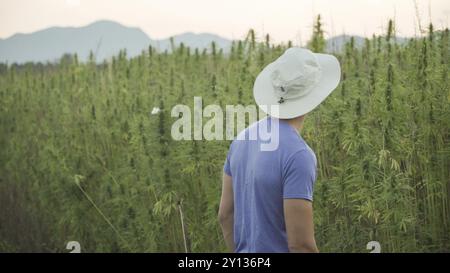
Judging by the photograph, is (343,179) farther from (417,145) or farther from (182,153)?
(182,153)

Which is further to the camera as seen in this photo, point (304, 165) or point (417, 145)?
point (417, 145)

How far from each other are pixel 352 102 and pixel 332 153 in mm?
321

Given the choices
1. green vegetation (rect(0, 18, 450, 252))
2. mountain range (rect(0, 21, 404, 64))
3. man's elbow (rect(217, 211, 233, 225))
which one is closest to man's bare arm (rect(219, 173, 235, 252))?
man's elbow (rect(217, 211, 233, 225))

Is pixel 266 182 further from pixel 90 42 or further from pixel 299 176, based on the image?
pixel 90 42

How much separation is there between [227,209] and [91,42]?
3649 mm

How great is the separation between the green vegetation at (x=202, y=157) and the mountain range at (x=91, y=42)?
18 centimetres

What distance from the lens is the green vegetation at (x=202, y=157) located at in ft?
10.8

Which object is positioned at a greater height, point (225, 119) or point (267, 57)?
point (267, 57)

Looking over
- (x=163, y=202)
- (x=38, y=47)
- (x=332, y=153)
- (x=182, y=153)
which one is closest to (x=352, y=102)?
(x=332, y=153)

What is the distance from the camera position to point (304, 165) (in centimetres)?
177

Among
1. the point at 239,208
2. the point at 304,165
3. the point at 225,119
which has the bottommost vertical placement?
the point at 239,208

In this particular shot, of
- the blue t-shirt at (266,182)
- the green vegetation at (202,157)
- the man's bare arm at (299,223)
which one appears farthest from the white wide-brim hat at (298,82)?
the green vegetation at (202,157)

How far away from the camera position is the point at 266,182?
1846 millimetres

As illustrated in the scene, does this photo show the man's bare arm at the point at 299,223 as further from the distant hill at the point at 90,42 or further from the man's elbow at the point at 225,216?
the distant hill at the point at 90,42
